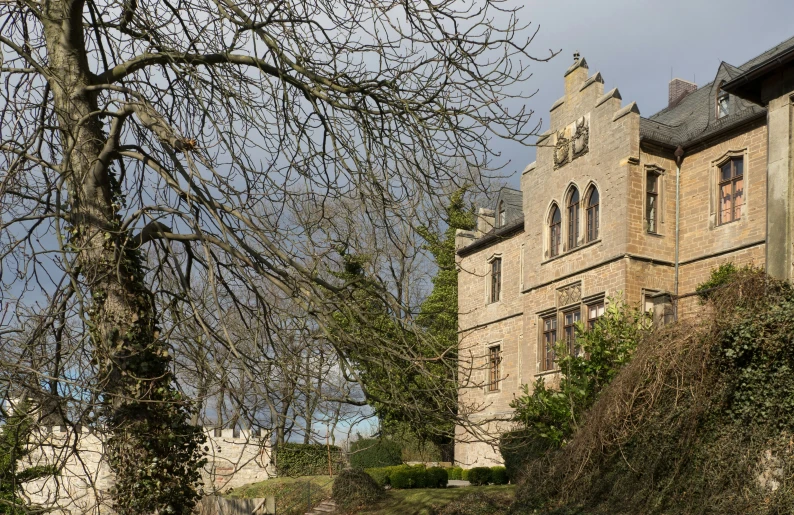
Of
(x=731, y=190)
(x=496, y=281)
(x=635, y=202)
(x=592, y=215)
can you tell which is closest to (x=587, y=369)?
(x=635, y=202)

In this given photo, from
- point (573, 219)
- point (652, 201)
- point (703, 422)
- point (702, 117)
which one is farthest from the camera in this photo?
point (573, 219)

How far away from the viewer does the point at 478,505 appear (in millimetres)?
16938

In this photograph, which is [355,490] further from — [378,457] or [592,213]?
[592,213]

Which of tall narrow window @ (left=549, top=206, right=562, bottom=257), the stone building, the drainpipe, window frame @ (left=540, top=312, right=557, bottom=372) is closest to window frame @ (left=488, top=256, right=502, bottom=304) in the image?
the stone building

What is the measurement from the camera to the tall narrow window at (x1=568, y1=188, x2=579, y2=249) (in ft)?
71.9

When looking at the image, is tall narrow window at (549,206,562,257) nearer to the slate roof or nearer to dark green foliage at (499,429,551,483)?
the slate roof

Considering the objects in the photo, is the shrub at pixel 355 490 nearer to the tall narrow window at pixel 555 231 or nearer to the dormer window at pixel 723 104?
the tall narrow window at pixel 555 231

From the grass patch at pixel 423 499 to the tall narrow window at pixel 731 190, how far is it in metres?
8.12

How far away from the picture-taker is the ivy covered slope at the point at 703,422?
1201 centimetres

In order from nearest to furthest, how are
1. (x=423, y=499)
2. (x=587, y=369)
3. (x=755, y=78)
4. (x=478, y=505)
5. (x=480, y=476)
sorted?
(x=755, y=78), (x=478, y=505), (x=587, y=369), (x=423, y=499), (x=480, y=476)

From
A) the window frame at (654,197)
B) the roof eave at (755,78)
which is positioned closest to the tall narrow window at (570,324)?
the window frame at (654,197)

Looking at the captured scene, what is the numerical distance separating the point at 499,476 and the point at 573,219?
283 inches

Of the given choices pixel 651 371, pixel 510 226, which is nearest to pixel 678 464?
pixel 651 371

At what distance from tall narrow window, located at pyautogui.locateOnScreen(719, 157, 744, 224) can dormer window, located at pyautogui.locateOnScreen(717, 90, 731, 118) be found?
1878mm
